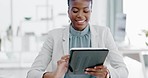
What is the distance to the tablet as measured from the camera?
44.7 inches

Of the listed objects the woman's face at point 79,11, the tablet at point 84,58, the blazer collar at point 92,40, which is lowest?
the tablet at point 84,58

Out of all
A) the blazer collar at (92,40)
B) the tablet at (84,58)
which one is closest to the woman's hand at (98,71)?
the tablet at (84,58)

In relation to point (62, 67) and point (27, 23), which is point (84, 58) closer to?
point (62, 67)

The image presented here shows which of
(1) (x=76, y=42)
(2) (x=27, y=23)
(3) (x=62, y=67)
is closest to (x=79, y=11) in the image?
(1) (x=76, y=42)

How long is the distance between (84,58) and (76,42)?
20cm

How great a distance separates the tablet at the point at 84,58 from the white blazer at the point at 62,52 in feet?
0.44

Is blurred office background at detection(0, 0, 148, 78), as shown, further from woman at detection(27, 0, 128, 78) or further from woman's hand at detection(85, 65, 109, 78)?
woman's hand at detection(85, 65, 109, 78)

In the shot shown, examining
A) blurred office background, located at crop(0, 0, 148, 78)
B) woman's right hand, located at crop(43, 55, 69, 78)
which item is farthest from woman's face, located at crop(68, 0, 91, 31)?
blurred office background, located at crop(0, 0, 148, 78)

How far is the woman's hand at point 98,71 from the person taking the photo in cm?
120

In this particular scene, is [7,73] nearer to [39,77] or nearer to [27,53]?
[27,53]

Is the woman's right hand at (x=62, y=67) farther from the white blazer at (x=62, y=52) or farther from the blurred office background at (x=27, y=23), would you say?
the blurred office background at (x=27, y=23)

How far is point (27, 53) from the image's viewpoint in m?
4.38

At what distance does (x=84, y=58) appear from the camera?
3.84 ft

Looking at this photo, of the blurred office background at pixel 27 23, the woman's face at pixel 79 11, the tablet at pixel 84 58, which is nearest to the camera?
the tablet at pixel 84 58
